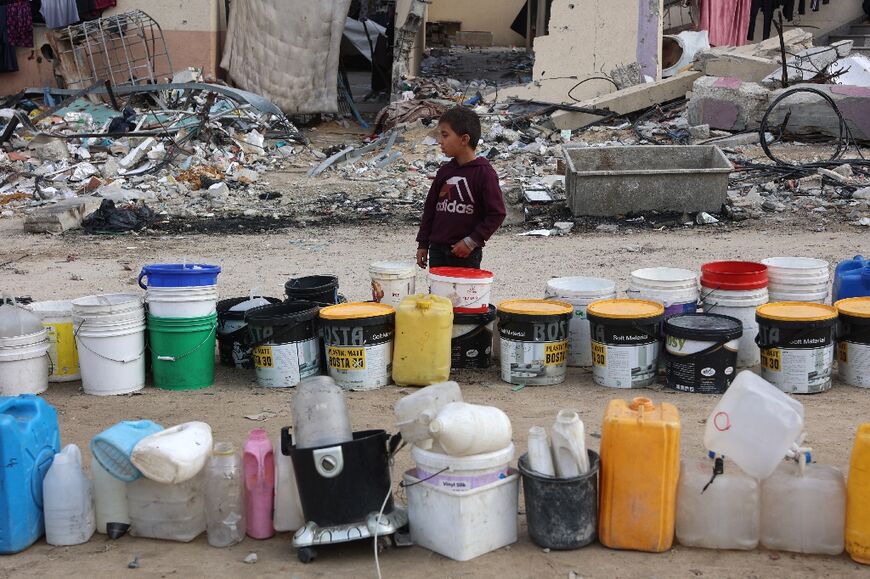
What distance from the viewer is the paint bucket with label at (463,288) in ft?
19.0

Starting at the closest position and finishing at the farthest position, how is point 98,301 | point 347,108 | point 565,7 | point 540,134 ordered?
point 98,301 < point 540,134 < point 565,7 < point 347,108

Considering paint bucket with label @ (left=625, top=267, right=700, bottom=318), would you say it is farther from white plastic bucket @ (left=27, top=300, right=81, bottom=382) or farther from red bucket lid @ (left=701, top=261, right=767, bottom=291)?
white plastic bucket @ (left=27, top=300, right=81, bottom=382)

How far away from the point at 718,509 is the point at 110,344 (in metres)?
3.42

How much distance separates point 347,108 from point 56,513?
1728 cm

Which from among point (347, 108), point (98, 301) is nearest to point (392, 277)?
point (98, 301)

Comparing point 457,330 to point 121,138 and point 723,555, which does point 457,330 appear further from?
point 121,138

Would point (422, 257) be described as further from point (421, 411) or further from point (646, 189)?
point (646, 189)

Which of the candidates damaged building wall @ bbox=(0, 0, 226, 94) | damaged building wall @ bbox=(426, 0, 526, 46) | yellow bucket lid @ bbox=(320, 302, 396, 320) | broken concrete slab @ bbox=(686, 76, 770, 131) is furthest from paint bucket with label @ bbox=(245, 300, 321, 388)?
damaged building wall @ bbox=(426, 0, 526, 46)

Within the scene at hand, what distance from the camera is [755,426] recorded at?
11.7 feet

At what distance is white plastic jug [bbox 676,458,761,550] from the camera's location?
12.0 ft

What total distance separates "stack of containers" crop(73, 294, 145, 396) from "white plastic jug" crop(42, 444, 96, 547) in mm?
1650

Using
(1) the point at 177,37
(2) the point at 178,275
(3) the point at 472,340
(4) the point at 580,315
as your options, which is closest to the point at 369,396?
(3) the point at 472,340

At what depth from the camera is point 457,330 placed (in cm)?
589

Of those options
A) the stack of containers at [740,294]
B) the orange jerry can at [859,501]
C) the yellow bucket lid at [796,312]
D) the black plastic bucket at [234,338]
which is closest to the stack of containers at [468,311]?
the black plastic bucket at [234,338]
